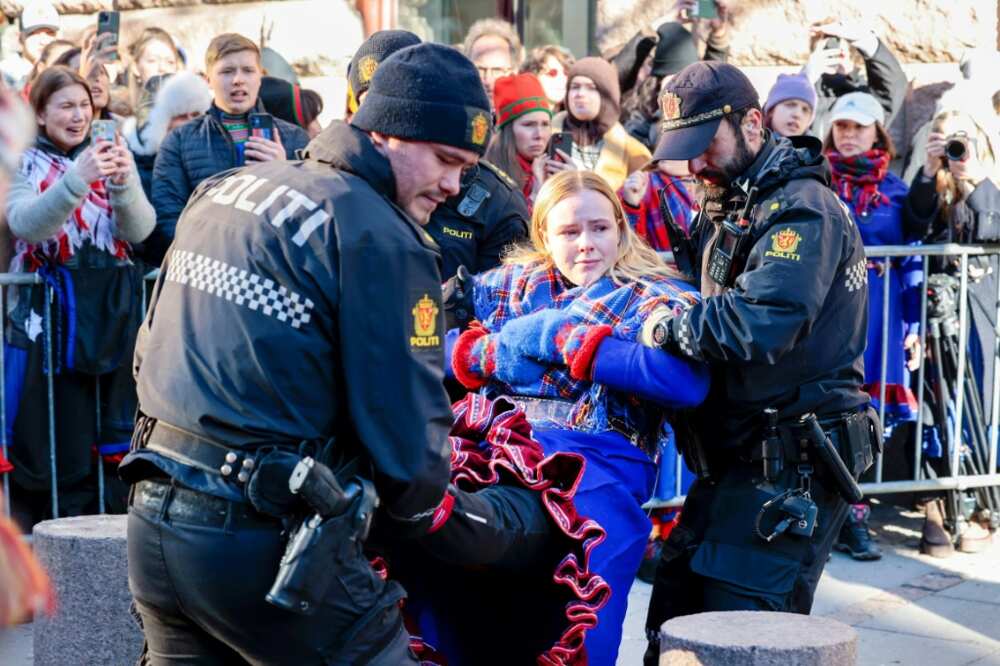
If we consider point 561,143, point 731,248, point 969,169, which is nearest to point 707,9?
point 969,169

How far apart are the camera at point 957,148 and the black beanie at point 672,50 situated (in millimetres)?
1466

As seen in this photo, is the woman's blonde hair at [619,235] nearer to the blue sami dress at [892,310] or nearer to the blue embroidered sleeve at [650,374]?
the blue embroidered sleeve at [650,374]

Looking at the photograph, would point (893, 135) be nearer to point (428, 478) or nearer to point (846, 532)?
point (846, 532)

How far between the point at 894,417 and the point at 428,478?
15.1ft

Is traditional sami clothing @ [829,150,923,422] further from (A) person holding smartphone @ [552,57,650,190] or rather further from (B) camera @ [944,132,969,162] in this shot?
(A) person holding smartphone @ [552,57,650,190]

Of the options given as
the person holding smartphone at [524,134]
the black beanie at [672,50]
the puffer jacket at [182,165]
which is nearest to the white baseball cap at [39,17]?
the puffer jacket at [182,165]

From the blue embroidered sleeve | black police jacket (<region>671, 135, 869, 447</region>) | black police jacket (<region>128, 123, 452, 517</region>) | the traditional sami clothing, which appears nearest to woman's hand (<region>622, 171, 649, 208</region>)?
the traditional sami clothing

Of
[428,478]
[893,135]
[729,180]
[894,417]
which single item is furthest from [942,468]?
[428,478]

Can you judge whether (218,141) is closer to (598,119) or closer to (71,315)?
(71,315)

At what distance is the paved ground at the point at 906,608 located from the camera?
5.78 metres

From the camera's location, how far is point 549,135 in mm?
6945

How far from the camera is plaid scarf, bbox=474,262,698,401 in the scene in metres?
4.39

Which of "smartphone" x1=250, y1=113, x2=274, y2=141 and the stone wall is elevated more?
the stone wall

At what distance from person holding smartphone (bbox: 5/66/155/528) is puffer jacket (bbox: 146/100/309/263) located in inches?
5.0
